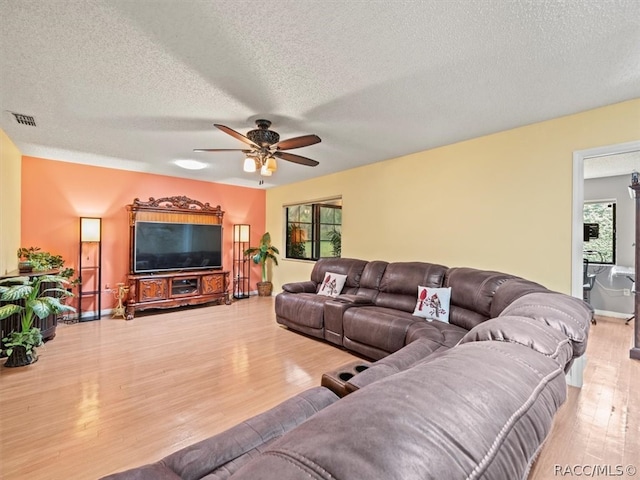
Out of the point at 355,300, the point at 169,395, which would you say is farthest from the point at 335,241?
the point at 169,395

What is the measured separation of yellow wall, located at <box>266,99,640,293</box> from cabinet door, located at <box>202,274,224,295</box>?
104 inches

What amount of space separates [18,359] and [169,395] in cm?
186

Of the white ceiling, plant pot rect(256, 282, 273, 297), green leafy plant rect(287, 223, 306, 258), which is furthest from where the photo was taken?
plant pot rect(256, 282, 273, 297)

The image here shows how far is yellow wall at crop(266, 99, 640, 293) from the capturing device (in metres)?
2.83

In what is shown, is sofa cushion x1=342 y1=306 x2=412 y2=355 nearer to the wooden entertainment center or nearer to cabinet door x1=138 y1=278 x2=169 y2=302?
the wooden entertainment center

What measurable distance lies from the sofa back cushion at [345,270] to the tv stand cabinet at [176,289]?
2148mm

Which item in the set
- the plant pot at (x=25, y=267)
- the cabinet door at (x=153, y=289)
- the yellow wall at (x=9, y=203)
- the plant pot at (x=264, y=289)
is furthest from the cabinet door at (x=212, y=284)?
the yellow wall at (x=9, y=203)

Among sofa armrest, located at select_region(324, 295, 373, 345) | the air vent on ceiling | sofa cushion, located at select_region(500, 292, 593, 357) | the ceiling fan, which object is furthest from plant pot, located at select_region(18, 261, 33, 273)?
sofa cushion, located at select_region(500, 292, 593, 357)

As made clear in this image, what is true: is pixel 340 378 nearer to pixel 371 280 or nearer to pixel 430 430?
pixel 430 430

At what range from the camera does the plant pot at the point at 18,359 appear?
2969 mm

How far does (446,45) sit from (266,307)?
194 inches

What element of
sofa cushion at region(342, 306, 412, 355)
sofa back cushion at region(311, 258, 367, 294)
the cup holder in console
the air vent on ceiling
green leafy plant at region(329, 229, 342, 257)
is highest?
the air vent on ceiling

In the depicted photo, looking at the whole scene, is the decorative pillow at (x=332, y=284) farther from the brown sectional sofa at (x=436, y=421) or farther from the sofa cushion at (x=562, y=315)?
the sofa cushion at (x=562, y=315)

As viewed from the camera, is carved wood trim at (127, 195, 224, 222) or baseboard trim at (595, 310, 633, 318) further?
carved wood trim at (127, 195, 224, 222)
